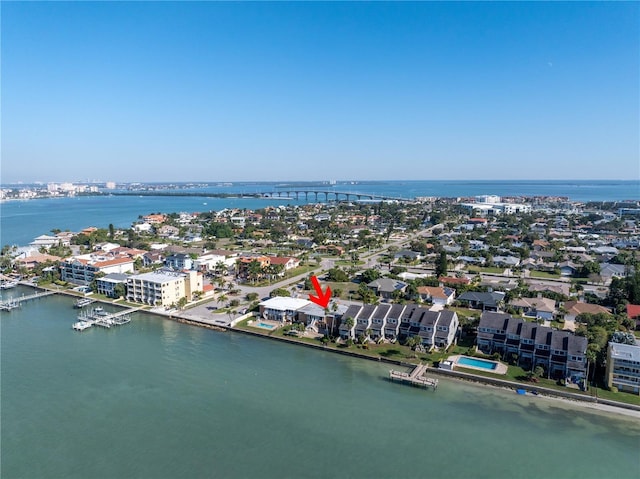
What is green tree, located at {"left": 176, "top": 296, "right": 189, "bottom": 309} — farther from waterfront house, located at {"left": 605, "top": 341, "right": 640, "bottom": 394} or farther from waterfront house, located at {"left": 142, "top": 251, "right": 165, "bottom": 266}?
waterfront house, located at {"left": 605, "top": 341, "right": 640, "bottom": 394}

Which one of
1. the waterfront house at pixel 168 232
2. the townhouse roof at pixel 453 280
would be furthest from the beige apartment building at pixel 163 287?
the waterfront house at pixel 168 232

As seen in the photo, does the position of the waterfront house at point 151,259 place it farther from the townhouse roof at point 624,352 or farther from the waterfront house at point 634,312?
the waterfront house at point 634,312

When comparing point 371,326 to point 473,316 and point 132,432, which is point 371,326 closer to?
point 473,316

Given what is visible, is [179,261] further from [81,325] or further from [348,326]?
[348,326]

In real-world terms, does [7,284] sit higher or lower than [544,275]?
lower

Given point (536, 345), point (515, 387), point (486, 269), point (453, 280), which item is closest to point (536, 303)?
point (453, 280)

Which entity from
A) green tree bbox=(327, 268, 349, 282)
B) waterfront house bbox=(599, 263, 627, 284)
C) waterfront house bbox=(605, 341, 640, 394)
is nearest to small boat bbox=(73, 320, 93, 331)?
green tree bbox=(327, 268, 349, 282)

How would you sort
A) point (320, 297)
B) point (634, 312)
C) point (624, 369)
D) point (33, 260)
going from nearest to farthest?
point (624, 369)
point (634, 312)
point (320, 297)
point (33, 260)
